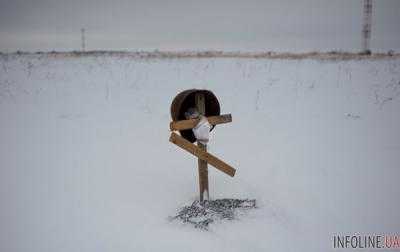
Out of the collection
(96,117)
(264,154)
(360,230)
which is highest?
(96,117)

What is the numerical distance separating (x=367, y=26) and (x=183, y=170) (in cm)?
2207

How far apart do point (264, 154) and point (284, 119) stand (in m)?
2.46

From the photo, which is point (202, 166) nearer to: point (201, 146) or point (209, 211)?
point (201, 146)

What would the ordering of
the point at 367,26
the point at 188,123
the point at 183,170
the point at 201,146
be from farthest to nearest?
the point at 367,26 < the point at 183,170 < the point at 201,146 < the point at 188,123

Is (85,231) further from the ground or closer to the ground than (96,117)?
closer to the ground

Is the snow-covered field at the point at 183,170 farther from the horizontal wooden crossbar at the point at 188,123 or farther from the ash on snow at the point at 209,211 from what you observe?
the horizontal wooden crossbar at the point at 188,123

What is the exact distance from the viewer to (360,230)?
3869 millimetres

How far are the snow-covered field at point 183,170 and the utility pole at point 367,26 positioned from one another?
14118mm

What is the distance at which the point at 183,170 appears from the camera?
5.21m

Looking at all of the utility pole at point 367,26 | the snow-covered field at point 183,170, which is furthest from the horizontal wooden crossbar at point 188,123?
A: the utility pole at point 367,26

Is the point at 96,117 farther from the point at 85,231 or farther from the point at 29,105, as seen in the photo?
the point at 85,231

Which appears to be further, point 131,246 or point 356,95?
point 356,95

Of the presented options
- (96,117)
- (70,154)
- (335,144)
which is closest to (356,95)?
(335,144)

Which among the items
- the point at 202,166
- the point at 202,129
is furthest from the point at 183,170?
the point at 202,129
